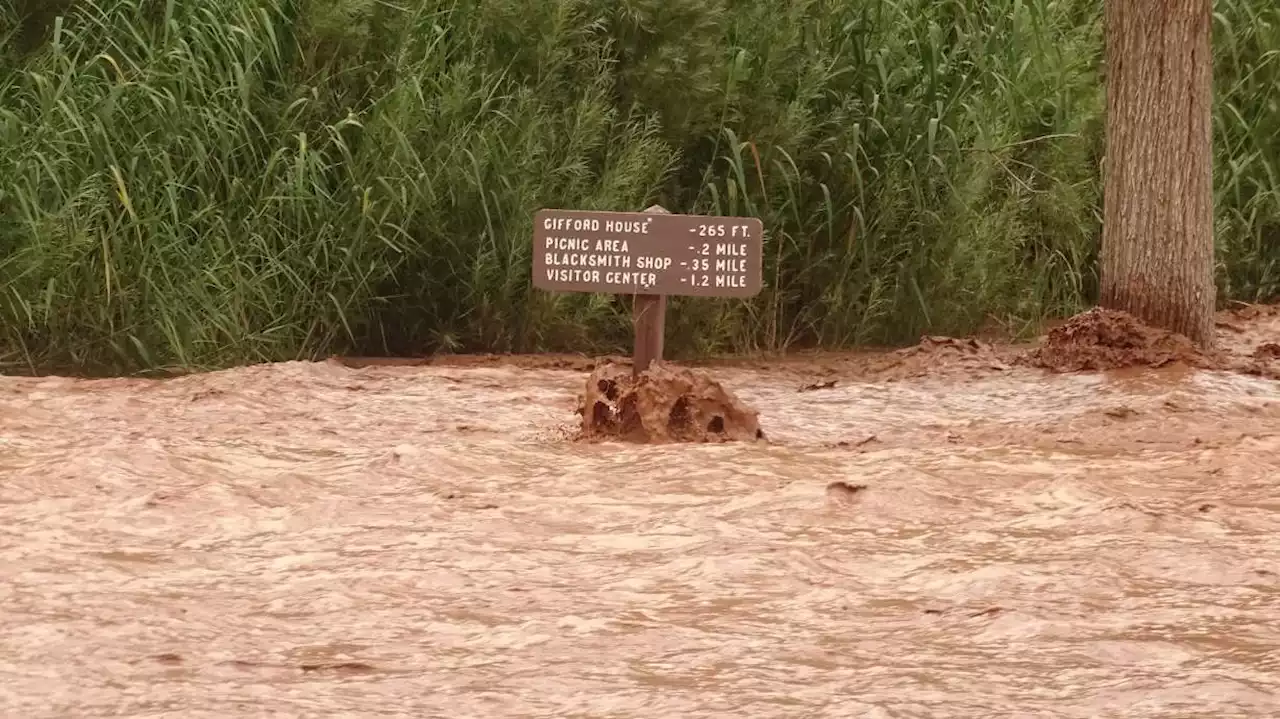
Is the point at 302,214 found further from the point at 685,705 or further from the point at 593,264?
the point at 685,705

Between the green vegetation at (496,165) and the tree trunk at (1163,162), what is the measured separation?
797 mm

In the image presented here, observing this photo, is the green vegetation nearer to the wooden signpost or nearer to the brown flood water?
the brown flood water

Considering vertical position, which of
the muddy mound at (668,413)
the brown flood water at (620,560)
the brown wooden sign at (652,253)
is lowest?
the brown flood water at (620,560)

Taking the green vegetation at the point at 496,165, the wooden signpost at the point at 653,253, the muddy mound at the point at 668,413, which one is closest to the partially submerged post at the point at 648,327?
the wooden signpost at the point at 653,253

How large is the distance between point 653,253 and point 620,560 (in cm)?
205

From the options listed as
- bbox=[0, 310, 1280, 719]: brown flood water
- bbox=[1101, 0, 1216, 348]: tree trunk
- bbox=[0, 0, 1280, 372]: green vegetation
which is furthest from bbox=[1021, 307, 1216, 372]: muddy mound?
bbox=[0, 0, 1280, 372]: green vegetation

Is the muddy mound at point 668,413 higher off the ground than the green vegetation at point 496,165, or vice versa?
the green vegetation at point 496,165

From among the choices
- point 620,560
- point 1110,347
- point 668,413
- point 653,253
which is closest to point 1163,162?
point 1110,347

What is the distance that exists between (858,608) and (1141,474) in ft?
5.10

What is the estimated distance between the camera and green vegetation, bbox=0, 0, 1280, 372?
23.2 ft

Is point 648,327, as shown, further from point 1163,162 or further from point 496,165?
point 1163,162

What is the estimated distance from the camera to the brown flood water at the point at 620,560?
10.2 ft

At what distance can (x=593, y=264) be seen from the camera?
596 cm

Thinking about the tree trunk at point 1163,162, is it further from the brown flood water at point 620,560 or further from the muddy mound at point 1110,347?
the brown flood water at point 620,560
